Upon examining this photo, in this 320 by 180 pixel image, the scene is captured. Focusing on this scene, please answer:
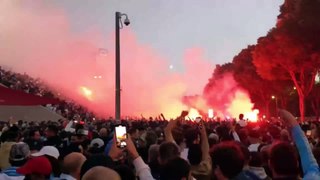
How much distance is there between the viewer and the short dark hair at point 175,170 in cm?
442

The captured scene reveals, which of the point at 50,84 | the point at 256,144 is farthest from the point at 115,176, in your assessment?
the point at 50,84

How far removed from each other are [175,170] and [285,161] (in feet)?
3.14

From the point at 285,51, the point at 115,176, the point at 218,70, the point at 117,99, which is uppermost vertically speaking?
the point at 218,70

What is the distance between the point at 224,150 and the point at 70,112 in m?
31.4

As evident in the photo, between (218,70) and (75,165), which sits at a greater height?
(218,70)

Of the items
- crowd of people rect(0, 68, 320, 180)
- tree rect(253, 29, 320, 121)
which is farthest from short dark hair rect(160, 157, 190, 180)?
tree rect(253, 29, 320, 121)

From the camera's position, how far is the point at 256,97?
71.5 meters

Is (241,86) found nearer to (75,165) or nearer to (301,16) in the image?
(301,16)

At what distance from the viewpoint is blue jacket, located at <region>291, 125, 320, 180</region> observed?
4479 mm

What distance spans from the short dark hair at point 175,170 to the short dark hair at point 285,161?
767 mm

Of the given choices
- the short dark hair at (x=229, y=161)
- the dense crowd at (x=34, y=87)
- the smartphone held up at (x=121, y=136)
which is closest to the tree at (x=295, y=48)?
the dense crowd at (x=34, y=87)

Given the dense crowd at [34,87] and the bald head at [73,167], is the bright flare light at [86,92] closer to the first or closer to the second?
the dense crowd at [34,87]

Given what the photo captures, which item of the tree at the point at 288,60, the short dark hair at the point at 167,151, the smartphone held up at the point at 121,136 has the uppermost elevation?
the tree at the point at 288,60

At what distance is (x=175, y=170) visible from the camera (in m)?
4.43
